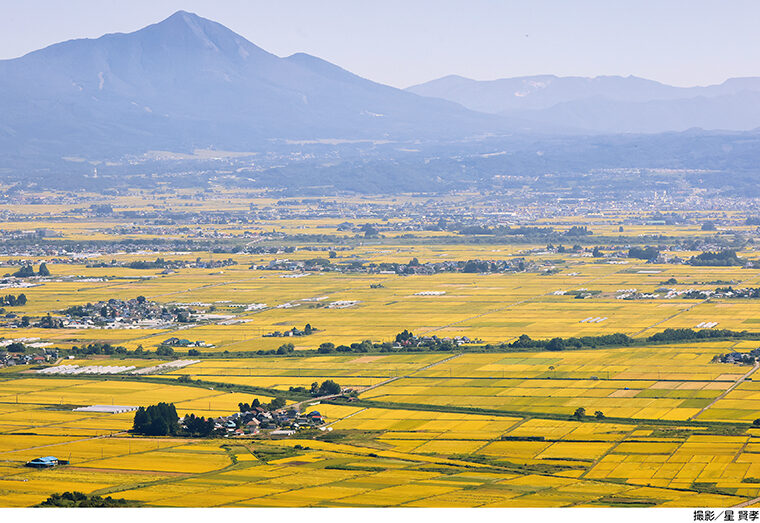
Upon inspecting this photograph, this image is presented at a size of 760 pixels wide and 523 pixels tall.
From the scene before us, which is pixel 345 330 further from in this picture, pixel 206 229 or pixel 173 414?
pixel 206 229

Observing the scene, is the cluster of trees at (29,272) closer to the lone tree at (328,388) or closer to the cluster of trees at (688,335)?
the cluster of trees at (688,335)

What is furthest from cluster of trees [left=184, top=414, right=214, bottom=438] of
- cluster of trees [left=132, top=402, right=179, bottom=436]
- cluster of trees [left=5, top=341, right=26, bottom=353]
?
cluster of trees [left=5, top=341, right=26, bottom=353]

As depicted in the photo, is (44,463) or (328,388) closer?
(44,463)

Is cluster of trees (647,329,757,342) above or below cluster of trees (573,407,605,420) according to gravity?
below

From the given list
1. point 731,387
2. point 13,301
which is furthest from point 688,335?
point 13,301

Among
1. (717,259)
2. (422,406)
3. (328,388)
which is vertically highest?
(328,388)

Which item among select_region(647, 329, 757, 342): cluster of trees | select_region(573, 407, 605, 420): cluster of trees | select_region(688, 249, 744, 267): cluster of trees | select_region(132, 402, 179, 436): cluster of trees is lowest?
select_region(688, 249, 744, 267): cluster of trees

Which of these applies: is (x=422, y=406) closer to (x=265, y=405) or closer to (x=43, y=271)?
(x=265, y=405)

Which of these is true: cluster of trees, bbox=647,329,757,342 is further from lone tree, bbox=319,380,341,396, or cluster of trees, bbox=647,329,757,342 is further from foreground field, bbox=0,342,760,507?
lone tree, bbox=319,380,341,396
